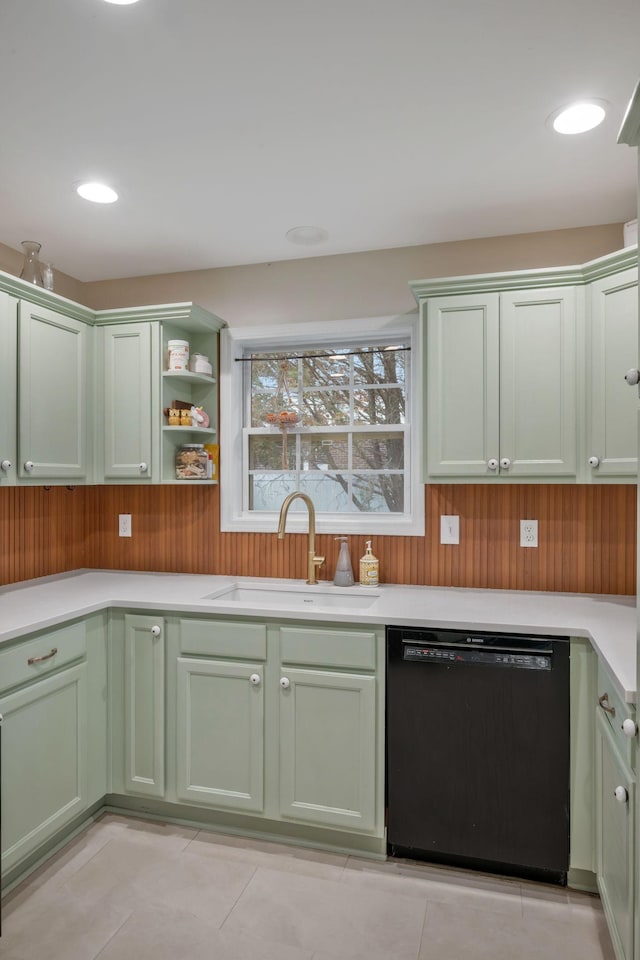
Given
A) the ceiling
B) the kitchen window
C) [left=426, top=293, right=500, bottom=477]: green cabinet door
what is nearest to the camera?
the ceiling

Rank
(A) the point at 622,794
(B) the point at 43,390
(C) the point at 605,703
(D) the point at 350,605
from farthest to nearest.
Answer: (D) the point at 350,605
(B) the point at 43,390
(C) the point at 605,703
(A) the point at 622,794

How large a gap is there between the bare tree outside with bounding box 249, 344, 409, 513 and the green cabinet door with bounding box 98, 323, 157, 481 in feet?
1.81

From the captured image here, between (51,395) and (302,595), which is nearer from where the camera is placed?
(51,395)

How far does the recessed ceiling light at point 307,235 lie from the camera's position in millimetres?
2695

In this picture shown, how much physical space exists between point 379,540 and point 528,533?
26.1 inches

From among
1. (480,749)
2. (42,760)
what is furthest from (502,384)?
(42,760)

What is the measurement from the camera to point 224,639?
95.6 inches

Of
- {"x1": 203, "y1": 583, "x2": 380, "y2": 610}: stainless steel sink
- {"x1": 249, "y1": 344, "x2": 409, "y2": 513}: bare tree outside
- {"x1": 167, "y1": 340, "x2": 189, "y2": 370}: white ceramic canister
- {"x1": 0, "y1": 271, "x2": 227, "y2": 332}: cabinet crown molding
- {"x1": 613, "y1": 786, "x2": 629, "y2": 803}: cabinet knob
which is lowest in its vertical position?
{"x1": 613, "y1": 786, "x2": 629, "y2": 803}: cabinet knob

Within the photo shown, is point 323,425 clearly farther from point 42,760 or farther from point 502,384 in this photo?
point 42,760

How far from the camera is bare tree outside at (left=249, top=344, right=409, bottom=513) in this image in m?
3.02

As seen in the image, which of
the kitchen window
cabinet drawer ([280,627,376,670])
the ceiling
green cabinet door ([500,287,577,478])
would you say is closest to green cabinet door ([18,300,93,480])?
the ceiling

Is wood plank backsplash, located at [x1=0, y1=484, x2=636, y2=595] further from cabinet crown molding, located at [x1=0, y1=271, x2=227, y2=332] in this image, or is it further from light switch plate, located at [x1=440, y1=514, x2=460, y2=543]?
cabinet crown molding, located at [x1=0, y1=271, x2=227, y2=332]

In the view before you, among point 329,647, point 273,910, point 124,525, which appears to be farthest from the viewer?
point 124,525

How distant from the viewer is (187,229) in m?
2.69
